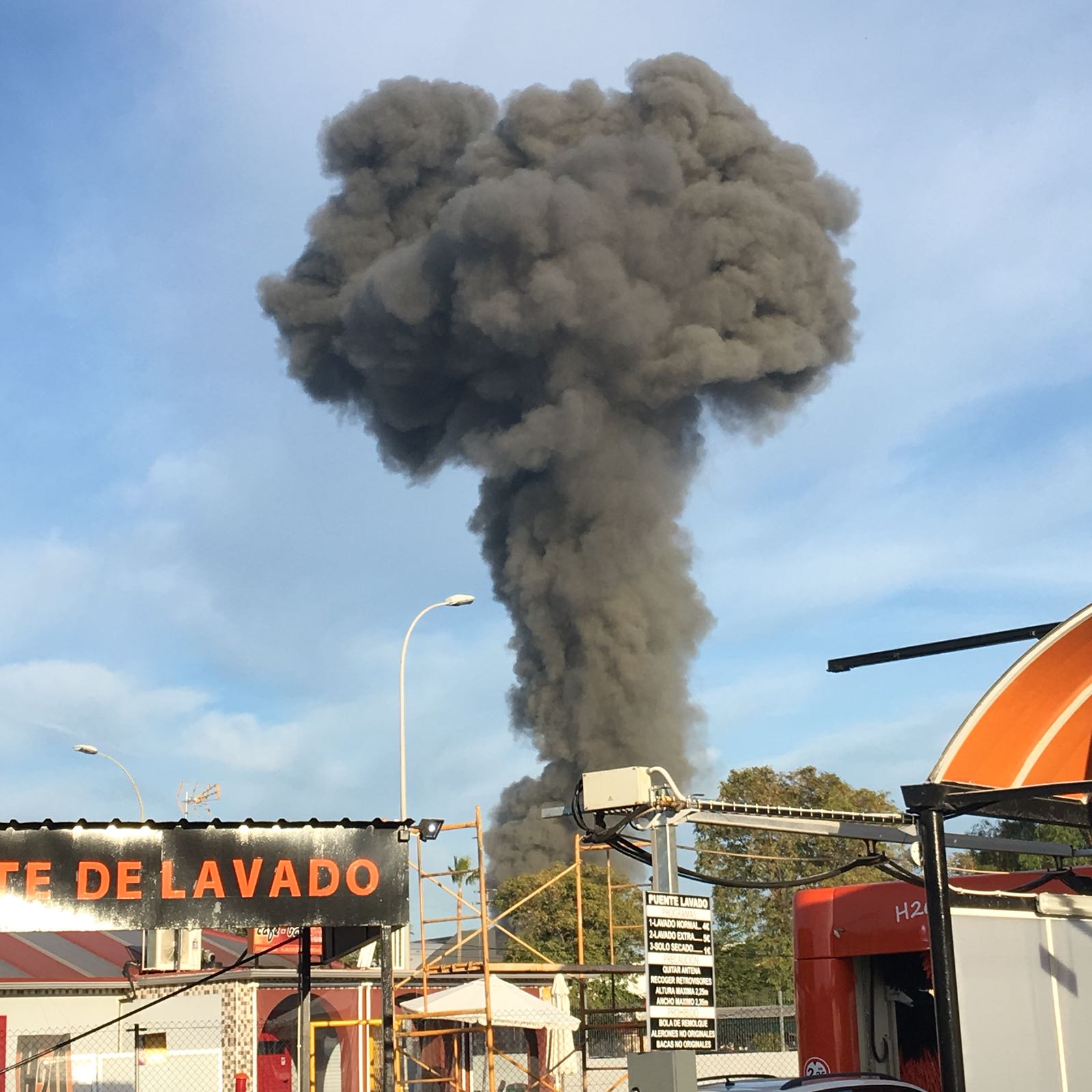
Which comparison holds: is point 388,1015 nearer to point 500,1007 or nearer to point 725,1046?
point 500,1007

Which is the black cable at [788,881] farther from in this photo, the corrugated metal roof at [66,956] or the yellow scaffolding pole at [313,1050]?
the corrugated metal roof at [66,956]

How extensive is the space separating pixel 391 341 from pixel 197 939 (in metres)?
46.5

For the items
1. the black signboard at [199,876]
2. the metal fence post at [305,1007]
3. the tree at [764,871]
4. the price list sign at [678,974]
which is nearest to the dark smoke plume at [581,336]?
the tree at [764,871]

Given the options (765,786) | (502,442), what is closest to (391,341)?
(502,442)

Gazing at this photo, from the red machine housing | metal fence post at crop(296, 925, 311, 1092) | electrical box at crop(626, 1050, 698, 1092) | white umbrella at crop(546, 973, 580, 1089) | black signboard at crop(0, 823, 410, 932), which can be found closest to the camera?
electrical box at crop(626, 1050, 698, 1092)

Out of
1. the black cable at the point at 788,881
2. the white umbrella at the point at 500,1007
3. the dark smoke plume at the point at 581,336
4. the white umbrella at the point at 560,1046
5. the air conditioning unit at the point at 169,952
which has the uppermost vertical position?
the dark smoke plume at the point at 581,336

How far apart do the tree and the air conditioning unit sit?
25.4 metres

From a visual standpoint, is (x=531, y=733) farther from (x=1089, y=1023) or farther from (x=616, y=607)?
(x=1089, y=1023)

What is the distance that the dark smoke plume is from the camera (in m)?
62.9

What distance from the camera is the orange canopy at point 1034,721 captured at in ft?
33.5

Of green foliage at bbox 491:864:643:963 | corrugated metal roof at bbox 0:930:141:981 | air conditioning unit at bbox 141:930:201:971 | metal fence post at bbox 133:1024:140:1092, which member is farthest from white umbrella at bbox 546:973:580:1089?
green foliage at bbox 491:864:643:963

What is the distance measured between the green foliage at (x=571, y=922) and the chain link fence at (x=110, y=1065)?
24514mm

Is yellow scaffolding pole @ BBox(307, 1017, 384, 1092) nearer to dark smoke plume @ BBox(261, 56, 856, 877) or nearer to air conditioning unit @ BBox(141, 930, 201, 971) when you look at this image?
air conditioning unit @ BBox(141, 930, 201, 971)

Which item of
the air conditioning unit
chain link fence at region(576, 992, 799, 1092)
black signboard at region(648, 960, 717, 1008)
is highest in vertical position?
the air conditioning unit
